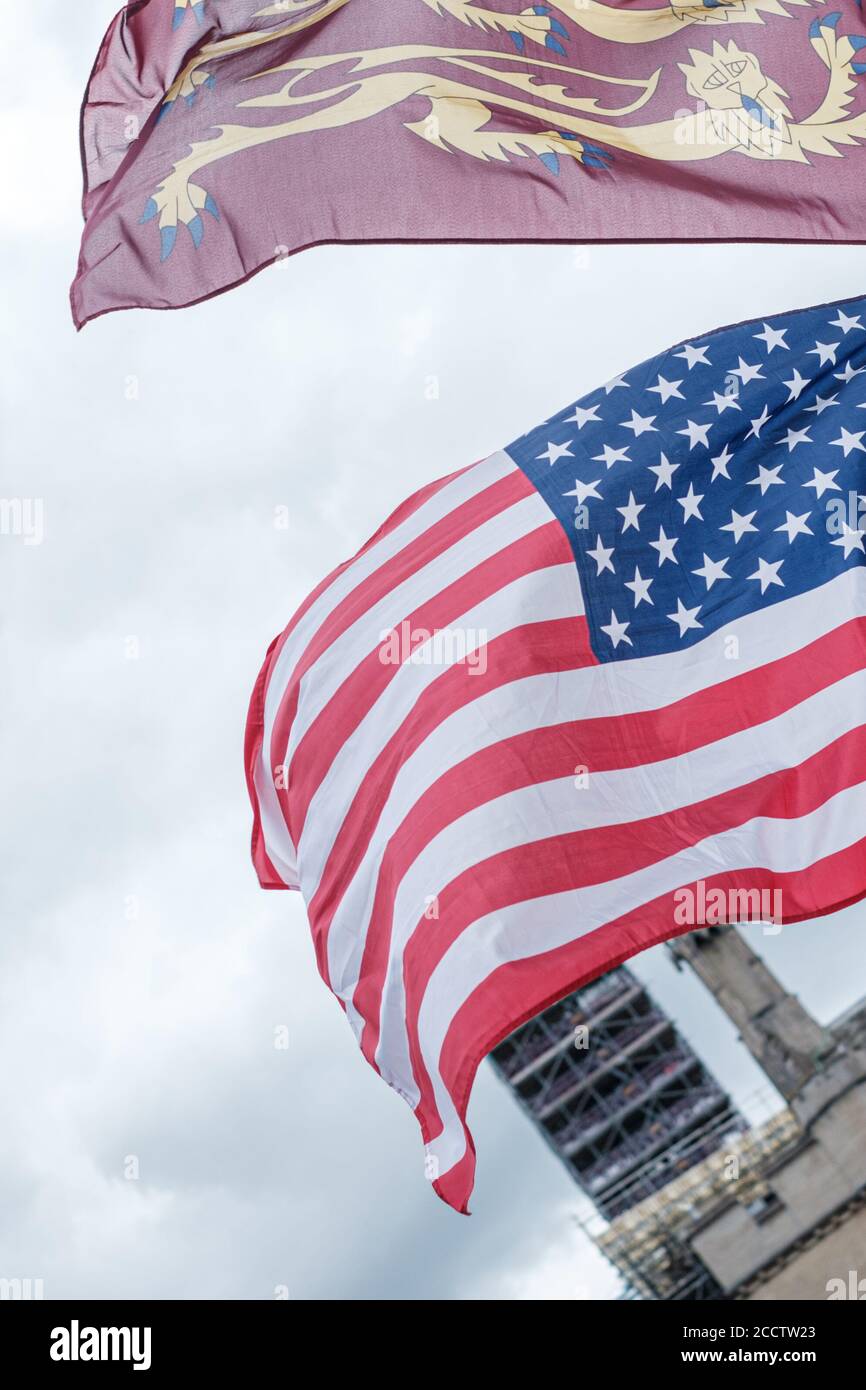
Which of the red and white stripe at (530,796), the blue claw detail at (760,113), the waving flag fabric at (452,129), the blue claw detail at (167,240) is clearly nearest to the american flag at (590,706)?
the red and white stripe at (530,796)

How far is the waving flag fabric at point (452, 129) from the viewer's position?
7.30 m

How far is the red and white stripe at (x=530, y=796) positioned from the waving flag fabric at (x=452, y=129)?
1659 mm

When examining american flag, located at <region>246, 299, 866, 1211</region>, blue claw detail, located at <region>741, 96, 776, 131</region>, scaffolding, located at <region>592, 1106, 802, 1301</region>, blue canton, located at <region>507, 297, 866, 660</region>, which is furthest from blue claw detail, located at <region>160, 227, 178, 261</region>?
scaffolding, located at <region>592, 1106, 802, 1301</region>

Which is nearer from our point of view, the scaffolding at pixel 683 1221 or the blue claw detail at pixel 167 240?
the blue claw detail at pixel 167 240

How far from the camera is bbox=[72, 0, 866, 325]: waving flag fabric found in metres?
7.30

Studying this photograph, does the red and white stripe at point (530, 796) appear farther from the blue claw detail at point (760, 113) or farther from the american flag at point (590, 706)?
the blue claw detail at point (760, 113)

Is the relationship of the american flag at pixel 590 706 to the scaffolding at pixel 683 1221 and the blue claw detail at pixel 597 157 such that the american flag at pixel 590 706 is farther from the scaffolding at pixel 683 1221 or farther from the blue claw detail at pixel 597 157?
the scaffolding at pixel 683 1221

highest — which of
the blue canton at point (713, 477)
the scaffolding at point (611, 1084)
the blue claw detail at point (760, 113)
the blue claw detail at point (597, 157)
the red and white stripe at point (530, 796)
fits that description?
the scaffolding at point (611, 1084)

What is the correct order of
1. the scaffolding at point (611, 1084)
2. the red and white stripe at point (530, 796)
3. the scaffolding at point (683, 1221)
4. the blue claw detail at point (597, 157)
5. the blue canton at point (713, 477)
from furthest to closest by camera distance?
the scaffolding at point (611, 1084)
the scaffolding at point (683, 1221)
the blue claw detail at point (597, 157)
the blue canton at point (713, 477)
the red and white stripe at point (530, 796)

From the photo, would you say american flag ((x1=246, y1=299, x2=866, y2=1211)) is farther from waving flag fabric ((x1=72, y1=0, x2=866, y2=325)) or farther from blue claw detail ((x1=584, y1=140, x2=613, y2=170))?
blue claw detail ((x1=584, y1=140, x2=613, y2=170))

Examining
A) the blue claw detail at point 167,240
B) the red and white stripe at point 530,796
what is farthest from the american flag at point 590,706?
the blue claw detail at point 167,240

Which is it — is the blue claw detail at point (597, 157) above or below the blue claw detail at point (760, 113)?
below

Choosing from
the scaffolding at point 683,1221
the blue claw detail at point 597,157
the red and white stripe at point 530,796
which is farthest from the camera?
the scaffolding at point 683,1221
